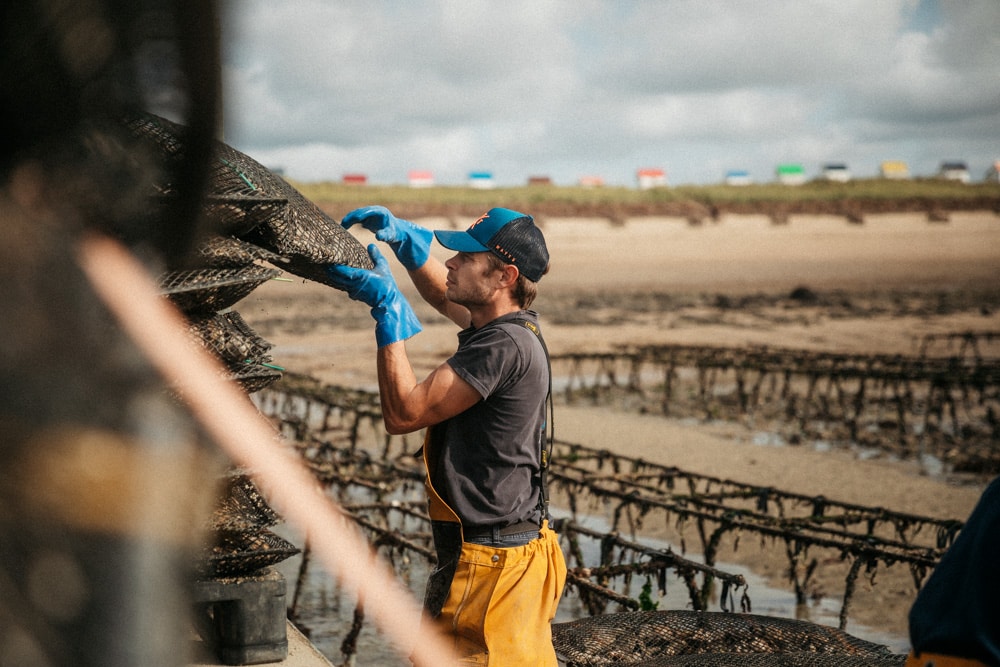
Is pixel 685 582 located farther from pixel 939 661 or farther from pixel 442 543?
pixel 939 661

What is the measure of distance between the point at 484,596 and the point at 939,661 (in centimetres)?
133

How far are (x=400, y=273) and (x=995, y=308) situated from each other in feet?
64.4

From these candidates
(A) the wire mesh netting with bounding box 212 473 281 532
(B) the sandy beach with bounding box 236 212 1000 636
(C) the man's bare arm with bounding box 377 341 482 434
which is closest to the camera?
(C) the man's bare arm with bounding box 377 341 482 434

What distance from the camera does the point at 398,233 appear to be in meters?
3.22

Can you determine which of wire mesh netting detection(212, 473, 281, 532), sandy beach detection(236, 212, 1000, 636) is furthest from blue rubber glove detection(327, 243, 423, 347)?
sandy beach detection(236, 212, 1000, 636)

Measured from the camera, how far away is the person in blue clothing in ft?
4.99

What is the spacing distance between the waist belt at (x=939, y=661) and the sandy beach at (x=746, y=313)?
580cm

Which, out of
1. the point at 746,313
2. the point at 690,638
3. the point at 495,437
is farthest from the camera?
the point at 746,313

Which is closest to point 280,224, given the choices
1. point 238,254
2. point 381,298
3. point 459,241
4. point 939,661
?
point 238,254

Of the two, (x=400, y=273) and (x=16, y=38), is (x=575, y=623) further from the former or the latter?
(x=400, y=273)

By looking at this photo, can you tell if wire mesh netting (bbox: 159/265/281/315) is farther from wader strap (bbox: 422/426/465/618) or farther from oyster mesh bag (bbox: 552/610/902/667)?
oyster mesh bag (bbox: 552/610/902/667)

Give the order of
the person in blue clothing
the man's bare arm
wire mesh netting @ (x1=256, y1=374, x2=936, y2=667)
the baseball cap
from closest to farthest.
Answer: the person in blue clothing < the man's bare arm < the baseball cap < wire mesh netting @ (x1=256, y1=374, x2=936, y2=667)

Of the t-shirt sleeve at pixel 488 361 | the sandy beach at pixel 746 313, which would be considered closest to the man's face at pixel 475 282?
the t-shirt sleeve at pixel 488 361

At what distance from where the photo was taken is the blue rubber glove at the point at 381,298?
271cm
